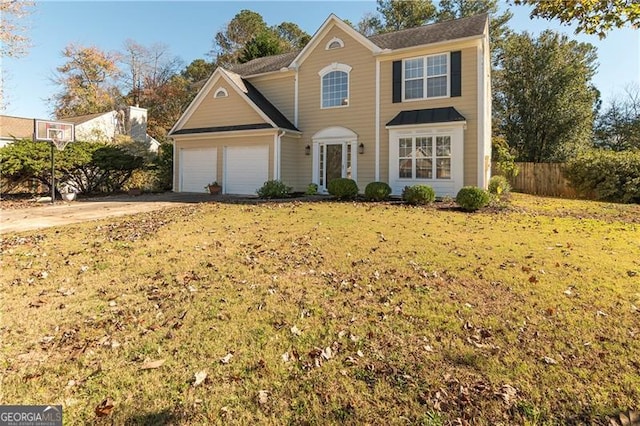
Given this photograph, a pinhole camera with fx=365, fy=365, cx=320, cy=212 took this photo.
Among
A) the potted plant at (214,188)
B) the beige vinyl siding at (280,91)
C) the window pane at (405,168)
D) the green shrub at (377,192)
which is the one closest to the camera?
the green shrub at (377,192)

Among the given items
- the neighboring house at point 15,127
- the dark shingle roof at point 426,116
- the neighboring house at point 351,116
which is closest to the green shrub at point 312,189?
the neighboring house at point 351,116

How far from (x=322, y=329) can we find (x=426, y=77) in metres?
14.0

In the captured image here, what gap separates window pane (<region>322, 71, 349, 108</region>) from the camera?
16859 mm

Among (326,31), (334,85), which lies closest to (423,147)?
(334,85)

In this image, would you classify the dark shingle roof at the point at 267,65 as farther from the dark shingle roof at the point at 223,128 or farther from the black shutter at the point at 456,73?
the black shutter at the point at 456,73

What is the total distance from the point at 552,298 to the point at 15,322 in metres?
6.13

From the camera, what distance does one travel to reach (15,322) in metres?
3.85

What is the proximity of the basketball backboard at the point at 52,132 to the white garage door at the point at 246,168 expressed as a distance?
675cm

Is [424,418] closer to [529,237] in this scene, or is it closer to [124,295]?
[124,295]

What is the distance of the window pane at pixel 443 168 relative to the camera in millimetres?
14641

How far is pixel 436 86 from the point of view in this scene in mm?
15031

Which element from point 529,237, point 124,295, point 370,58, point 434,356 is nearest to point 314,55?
point 370,58

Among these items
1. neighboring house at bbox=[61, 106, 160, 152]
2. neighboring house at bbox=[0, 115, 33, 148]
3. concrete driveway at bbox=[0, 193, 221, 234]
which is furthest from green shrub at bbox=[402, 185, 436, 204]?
neighboring house at bbox=[0, 115, 33, 148]

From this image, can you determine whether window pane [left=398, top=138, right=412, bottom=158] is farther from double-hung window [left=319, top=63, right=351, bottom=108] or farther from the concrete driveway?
the concrete driveway
